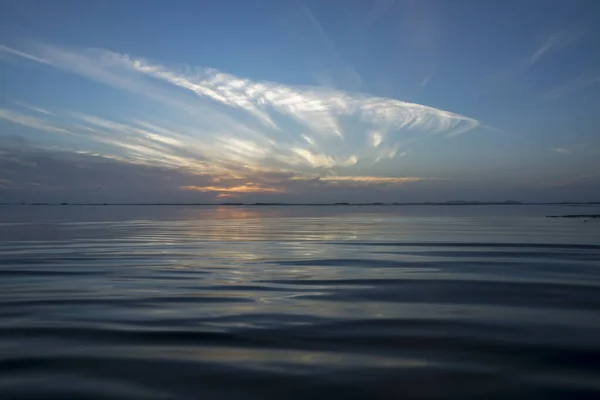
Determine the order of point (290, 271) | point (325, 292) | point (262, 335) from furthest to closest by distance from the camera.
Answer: point (290, 271) < point (325, 292) < point (262, 335)

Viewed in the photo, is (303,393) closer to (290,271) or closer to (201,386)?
(201,386)

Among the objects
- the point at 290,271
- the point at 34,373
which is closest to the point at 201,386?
the point at 34,373

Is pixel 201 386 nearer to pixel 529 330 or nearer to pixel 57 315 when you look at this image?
pixel 57 315

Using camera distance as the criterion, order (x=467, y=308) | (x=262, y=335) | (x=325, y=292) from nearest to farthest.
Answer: (x=262, y=335), (x=467, y=308), (x=325, y=292)

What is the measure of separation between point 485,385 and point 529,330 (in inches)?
111

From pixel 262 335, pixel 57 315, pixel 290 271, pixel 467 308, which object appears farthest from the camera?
pixel 290 271

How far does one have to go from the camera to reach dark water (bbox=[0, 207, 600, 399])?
5.28 metres

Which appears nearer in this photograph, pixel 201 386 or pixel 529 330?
pixel 201 386

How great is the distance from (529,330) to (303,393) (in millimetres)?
4433

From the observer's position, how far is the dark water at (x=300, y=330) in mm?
5277

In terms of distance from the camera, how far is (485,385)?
5.25 meters

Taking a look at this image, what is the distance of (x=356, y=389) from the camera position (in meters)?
5.16

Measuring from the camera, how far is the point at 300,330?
299 inches

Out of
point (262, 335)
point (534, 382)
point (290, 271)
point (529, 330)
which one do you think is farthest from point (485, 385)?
point (290, 271)
